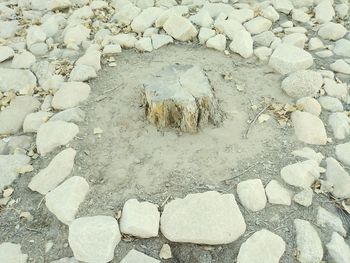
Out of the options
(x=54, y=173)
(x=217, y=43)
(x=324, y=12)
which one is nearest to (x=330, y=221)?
(x=54, y=173)

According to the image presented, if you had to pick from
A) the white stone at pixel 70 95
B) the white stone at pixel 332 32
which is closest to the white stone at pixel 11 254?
the white stone at pixel 70 95

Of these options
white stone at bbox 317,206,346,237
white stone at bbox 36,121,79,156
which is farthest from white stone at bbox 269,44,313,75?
white stone at bbox 36,121,79,156

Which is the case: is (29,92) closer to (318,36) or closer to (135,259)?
(135,259)

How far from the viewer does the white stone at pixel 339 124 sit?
322 centimetres

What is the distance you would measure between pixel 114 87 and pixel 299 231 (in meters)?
1.94

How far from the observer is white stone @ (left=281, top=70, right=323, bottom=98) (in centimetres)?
352

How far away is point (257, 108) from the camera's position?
134 inches

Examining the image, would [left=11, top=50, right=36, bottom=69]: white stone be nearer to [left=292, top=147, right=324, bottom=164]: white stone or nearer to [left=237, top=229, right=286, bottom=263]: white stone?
[left=292, top=147, right=324, bottom=164]: white stone

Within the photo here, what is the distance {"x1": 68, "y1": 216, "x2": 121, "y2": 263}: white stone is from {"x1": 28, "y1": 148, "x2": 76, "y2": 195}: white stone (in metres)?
0.42

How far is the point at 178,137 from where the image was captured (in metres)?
3.15

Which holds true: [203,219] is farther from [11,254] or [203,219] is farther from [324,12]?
[324,12]

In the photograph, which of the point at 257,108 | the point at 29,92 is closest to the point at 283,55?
the point at 257,108

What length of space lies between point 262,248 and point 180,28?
8.03 ft

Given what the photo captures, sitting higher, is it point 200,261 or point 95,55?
point 95,55
